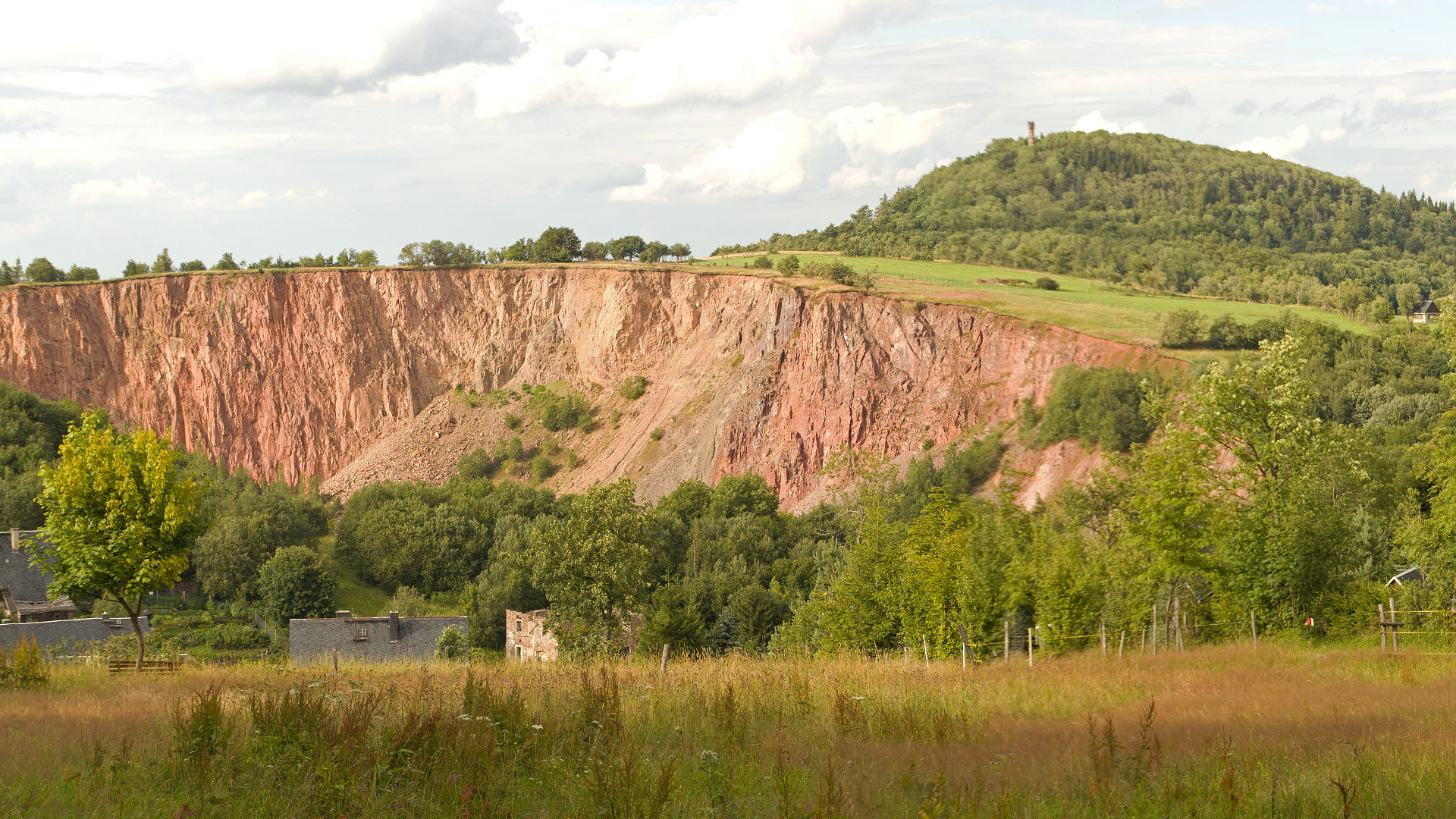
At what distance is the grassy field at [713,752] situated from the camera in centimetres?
558

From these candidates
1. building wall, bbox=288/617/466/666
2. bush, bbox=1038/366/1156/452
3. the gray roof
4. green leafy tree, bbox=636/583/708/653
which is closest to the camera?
green leafy tree, bbox=636/583/708/653

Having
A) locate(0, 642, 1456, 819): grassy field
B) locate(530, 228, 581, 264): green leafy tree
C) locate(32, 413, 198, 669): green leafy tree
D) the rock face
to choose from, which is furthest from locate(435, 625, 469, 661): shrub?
locate(530, 228, 581, 264): green leafy tree

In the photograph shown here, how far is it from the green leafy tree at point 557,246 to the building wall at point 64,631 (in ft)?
186

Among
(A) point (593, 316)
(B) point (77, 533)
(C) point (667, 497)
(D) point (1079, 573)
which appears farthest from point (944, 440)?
(B) point (77, 533)

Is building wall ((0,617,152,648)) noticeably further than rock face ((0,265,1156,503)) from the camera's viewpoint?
No

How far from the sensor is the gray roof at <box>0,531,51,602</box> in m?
39.1

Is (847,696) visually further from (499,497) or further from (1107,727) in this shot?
(499,497)

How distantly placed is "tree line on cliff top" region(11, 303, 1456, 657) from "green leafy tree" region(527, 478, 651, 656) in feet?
0.29

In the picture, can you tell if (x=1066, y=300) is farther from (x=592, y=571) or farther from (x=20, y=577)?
(x=20, y=577)

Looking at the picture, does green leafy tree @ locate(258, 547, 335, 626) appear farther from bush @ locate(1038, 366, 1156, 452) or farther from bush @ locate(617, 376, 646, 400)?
bush @ locate(1038, 366, 1156, 452)

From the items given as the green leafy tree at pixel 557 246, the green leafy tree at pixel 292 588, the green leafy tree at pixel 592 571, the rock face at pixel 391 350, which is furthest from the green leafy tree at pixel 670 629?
the green leafy tree at pixel 557 246

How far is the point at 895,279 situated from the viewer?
73.1 meters

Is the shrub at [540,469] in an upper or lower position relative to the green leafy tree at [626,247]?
lower

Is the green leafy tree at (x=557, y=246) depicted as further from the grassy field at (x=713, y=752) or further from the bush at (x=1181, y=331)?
the grassy field at (x=713, y=752)
